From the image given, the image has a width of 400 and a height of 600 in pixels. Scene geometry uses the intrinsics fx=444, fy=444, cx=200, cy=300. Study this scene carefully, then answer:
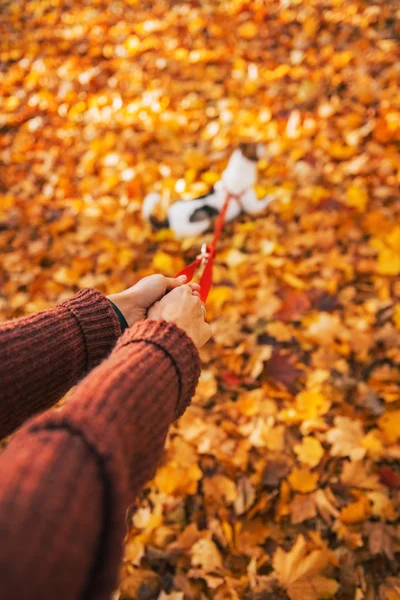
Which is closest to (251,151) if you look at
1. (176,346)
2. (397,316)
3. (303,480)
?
(397,316)

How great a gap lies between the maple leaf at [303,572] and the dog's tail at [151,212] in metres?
1.79

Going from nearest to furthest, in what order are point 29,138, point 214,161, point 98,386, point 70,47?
point 98,386 < point 214,161 < point 29,138 < point 70,47

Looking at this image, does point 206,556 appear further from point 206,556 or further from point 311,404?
point 311,404

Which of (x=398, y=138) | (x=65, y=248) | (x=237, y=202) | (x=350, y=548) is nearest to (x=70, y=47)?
(x=65, y=248)

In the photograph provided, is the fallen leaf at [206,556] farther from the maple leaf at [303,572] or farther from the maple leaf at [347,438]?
the maple leaf at [347,438]

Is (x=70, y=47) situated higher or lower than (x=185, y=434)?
higher

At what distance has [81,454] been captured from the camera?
2.22 feet

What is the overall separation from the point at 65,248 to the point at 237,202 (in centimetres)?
110

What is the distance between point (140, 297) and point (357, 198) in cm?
169

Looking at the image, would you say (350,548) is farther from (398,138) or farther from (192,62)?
(192,62)

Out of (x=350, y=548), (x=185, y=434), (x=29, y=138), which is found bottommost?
(x=350, y=548)

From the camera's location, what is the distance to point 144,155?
315 cm

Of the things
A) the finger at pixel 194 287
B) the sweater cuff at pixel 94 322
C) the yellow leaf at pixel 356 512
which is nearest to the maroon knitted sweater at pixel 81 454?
the sweater cuff at pixel 94 322

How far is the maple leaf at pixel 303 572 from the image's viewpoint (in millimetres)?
1442
